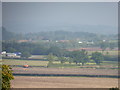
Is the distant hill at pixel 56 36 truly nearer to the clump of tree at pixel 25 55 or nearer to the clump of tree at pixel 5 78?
the clump of tree at pixel 25 55

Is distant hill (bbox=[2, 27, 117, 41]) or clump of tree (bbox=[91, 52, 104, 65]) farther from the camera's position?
distant hill (bbox=[2, 27, 117, 41])

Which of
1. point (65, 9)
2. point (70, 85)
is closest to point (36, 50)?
point (70, 85)

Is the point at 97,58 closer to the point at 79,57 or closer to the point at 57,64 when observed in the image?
the point at 79,57

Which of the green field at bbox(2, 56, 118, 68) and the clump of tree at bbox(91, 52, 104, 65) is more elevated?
the clump of tree at bbox(91, 52, 104, 65)

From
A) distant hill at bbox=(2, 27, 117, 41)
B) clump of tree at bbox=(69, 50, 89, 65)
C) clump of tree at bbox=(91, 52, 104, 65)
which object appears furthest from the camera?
distant hill at bbox=(2, 27, 117, 41)

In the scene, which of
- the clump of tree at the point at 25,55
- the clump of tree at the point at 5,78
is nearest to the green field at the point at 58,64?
the clump of tree at the point at 25,55

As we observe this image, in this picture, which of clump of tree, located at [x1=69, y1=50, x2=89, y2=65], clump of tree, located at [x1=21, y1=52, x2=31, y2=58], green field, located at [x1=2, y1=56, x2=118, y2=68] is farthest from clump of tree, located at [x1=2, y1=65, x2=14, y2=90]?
clump of tree, located at [x1=21, y1=52, x2=31, y2=58]

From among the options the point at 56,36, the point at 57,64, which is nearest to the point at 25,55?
the point at 57,64

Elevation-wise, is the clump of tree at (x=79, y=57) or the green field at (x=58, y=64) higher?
the clump of tree at (x=79, y=57)

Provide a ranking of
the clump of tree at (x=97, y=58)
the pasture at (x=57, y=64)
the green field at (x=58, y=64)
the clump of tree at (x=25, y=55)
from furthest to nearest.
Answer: the clump of tree at (x=25, y=55) < the clump of tree at (x=97, y=58) < the green field at (x=58, y=64) < the pasture at (x=57, y=64)

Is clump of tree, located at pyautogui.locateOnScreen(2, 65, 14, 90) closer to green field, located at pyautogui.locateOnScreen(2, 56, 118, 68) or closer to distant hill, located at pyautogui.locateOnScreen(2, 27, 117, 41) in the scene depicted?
green field, located at pyautogui.locateOnScreen(2, 56, 118, 68)

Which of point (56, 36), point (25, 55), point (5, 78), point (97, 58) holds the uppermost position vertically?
point (56, 36)

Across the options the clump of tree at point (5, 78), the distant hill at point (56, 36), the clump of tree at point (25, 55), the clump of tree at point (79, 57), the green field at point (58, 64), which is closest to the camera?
the clump of tree at point (5, 78)

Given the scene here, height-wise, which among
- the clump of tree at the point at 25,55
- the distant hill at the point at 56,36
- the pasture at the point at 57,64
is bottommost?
the pasture at the point at 57,64
